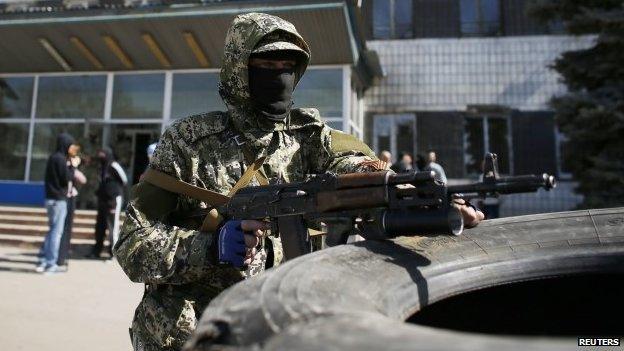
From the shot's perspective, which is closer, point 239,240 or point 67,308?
point 239,240

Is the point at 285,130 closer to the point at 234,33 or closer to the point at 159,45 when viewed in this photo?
the point at 234,33

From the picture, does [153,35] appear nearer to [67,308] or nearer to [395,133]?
[395,133]

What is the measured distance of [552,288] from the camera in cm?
133

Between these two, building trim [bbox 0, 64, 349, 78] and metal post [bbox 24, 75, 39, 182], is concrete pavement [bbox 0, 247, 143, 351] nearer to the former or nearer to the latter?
building trim [bbox 0, 64, 349, 78]

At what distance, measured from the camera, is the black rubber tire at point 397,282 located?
573 millimetres

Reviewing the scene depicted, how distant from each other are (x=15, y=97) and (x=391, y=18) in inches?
337

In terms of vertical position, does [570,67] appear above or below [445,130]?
above

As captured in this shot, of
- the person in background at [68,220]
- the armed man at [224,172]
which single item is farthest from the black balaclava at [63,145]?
the armed man at [224,172]

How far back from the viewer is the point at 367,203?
1209 mm

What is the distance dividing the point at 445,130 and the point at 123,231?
340 inches

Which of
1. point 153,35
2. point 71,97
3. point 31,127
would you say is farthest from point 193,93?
point 31,127

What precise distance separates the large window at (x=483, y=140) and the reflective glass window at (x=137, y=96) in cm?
638

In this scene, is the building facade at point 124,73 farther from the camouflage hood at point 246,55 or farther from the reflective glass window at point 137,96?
the camouflage hood at point 246,55

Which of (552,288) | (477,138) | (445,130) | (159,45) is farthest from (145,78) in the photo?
(552,288)
